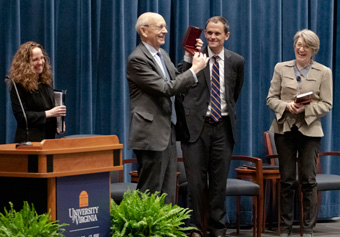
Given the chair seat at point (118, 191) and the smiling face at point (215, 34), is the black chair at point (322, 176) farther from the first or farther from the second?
the chair seat at point (118, 191)

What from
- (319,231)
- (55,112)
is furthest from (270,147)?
(55,112)

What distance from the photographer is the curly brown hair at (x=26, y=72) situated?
421 cm

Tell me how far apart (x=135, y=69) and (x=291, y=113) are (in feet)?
5.17

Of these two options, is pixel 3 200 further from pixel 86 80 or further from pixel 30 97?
pixel 86 80

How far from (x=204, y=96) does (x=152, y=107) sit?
935 mm

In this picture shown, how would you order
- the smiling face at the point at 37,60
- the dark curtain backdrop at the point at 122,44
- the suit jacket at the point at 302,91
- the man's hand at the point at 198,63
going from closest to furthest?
the man's hand at the point at 198,63 < the smiling face at the point at 37,60 < the suit jacket at the point at 302,91 < the dark curtain backdrop at the point at 122,44

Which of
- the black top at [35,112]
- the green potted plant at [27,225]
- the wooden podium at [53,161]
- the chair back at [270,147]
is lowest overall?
the green potted plant at [27,225]

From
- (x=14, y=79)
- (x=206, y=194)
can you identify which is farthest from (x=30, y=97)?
(x=206, y=194)

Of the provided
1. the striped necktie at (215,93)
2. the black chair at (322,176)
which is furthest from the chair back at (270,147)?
the striped necktie at (215,93)

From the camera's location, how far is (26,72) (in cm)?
423

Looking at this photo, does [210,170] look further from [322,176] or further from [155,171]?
[322,176]

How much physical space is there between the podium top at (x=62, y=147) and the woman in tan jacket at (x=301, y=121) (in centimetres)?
195

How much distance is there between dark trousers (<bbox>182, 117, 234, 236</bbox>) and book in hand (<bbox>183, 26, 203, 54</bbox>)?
0.73 meters

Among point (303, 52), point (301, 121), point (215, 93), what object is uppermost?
point (303, 52)
